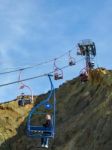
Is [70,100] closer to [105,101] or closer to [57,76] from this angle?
[105,101]

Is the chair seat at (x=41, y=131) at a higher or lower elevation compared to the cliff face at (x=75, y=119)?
lower

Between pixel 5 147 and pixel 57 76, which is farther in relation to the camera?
pixel 5 147

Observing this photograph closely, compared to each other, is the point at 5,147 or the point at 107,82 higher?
the point at 107,82

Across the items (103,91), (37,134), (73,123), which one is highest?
(103,91)

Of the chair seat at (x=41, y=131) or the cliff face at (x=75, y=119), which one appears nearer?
the chair seat at (x=41, y=131)

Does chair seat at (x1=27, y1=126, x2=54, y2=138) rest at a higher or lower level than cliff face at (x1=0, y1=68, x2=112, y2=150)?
lower

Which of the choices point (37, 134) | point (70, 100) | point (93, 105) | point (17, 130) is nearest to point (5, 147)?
point (17, 130)

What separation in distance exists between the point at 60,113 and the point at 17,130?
7970mm

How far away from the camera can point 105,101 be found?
49438 mm

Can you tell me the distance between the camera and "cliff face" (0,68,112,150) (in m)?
44.8

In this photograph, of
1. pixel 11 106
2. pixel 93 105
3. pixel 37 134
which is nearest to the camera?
pixel 37 134

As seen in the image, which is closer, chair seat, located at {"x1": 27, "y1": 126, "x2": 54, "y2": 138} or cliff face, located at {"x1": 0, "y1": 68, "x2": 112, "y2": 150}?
chair seat, located at {"x1": 27, "y1": 126, "x2": 54, "y2": 138}

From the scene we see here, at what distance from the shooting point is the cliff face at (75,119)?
44.8 m

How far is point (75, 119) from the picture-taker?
53.0m
